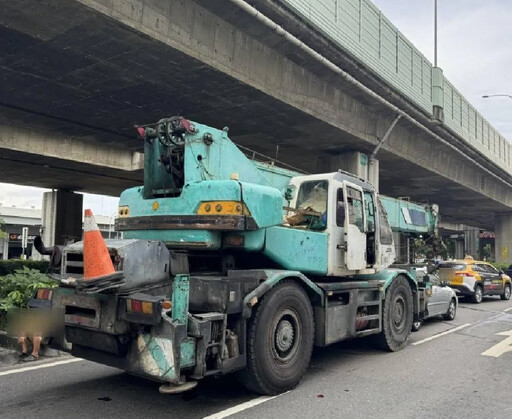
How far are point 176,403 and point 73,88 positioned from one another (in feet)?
32.7

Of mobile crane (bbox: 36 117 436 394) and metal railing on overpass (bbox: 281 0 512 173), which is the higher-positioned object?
metal railing on overpass (bbox: 281 0 512 173)

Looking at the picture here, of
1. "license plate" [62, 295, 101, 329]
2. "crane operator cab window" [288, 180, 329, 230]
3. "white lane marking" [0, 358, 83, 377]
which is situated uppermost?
"crane operator cab window" [288, 180, 329, 230]

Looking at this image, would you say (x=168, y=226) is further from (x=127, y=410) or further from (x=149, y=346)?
(x=127, y=410)

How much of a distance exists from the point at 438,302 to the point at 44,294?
9058 millimetres

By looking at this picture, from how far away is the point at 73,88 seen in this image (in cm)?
1294

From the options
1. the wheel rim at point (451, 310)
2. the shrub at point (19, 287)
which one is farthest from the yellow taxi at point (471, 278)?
the shrub at point (19, 287)

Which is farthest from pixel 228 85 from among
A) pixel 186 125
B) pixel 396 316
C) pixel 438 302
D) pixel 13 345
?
pixel 13 345

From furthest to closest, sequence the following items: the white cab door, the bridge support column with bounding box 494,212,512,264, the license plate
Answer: the bridge support column with bounding box 494,212,512,264 → the white cab door → the license plate

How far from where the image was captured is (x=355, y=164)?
62.0ft

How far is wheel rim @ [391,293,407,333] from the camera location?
27.9 feet

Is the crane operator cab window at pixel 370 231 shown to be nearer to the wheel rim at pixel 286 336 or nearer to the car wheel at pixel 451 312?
the wheel rim at pixel 286 336

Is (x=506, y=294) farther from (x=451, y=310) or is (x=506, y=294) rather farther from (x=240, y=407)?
(x=240, y=407)

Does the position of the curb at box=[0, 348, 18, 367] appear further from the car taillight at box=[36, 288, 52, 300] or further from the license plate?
the license plate

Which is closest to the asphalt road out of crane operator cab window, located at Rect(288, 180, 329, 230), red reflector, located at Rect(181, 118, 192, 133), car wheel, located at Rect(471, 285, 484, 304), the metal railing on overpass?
crane operator cab window, located at Rect(288, 180, 329, 230)
